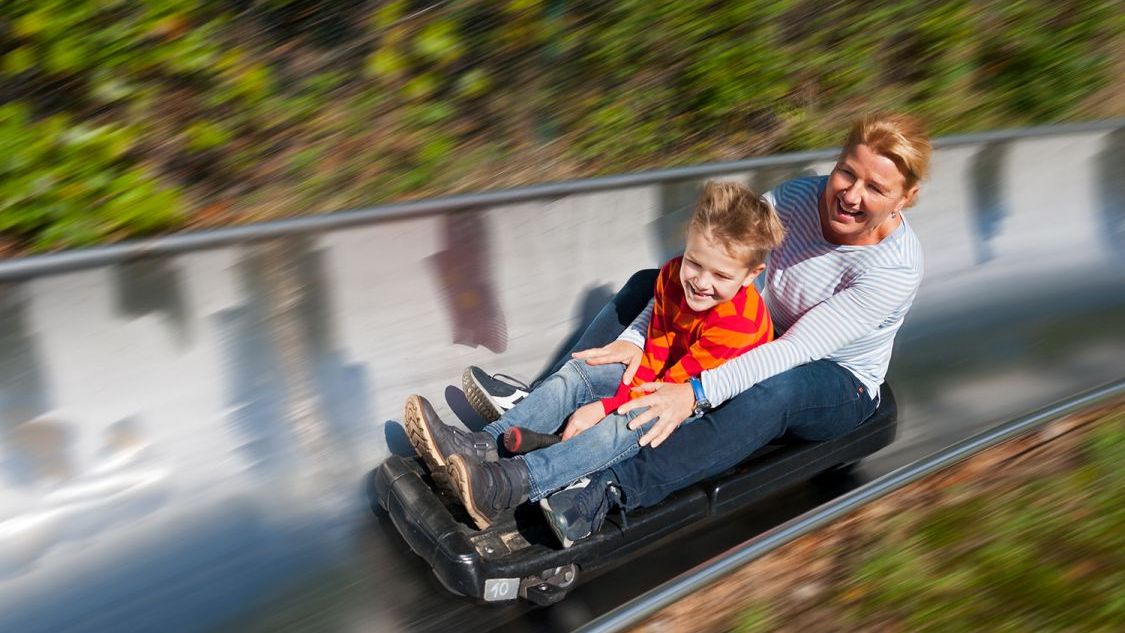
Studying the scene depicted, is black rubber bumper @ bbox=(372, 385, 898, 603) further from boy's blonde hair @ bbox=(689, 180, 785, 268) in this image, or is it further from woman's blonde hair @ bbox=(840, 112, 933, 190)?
woman's blonde hair @ bbox=(840, 112, 933, 190)

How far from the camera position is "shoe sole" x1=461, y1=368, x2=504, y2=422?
122 inches

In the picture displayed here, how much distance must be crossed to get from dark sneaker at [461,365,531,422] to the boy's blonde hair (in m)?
0.78

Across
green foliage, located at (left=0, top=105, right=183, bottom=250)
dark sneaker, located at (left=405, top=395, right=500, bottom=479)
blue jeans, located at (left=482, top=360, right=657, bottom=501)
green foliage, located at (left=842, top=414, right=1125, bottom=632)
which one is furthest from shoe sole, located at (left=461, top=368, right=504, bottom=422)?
green foliage, located at (left=0, top=105, right=183, bottom=250)

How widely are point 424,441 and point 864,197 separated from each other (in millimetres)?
1340

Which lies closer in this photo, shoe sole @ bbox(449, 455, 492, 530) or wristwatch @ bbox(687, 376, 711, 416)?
shoe sole @ bbox(449, 455, 492, 530)

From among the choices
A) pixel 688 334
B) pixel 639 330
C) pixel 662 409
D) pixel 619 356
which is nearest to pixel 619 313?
pixel 639 330

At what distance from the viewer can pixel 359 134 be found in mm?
4289

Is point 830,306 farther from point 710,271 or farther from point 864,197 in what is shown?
point 710,271

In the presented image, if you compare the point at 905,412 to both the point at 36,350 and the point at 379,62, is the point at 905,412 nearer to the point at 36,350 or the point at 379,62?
the point at 379,62

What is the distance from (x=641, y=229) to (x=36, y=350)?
2.11 m

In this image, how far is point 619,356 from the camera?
3117 mm

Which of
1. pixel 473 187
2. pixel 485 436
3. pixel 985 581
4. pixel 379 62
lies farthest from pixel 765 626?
pixel 379 62

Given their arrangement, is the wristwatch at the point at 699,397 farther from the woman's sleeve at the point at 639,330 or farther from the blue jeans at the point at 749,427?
the woman's sleeve at the point at 639,330

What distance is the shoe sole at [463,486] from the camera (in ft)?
8.54
